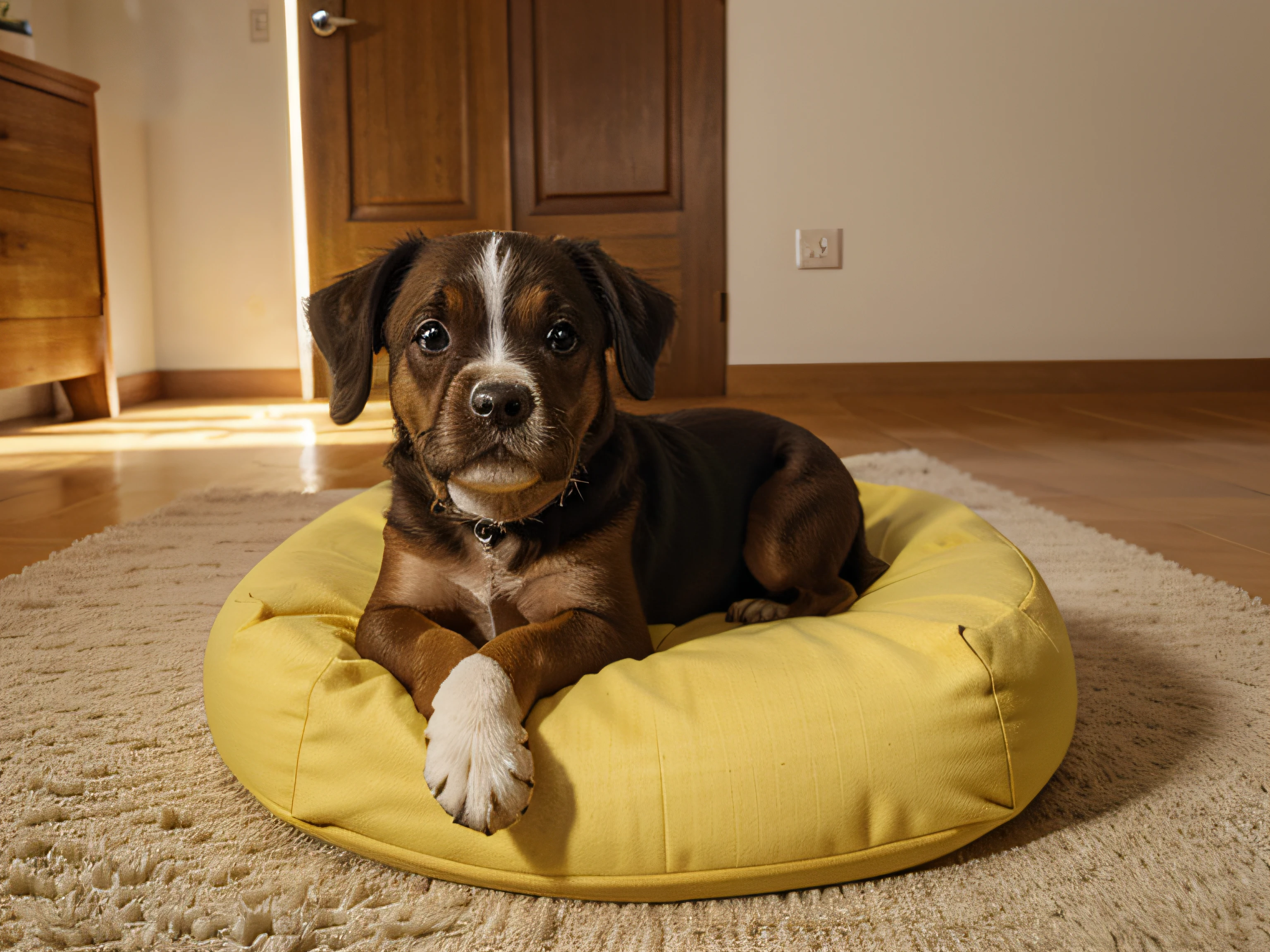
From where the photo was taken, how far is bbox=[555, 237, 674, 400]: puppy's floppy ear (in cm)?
175

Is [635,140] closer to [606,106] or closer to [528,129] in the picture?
[606,106]

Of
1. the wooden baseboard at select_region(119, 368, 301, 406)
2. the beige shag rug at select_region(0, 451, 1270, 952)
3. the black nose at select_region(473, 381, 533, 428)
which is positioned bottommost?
the beige shag rug at select_region(0, 451, 1270, 952)

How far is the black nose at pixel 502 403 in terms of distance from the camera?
144cm

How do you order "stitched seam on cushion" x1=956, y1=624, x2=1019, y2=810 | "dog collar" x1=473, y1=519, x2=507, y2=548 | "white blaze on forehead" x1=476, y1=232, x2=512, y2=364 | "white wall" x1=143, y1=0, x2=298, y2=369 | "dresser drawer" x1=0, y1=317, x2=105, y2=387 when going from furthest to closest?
"white wall" x1=143, y1=0, x2=298, y2=369, "dresser drawer" x1=0, y1=317, x2=105, y2=387, "dog collar" x1=473, y1=519, x2=507, y2=548, "white blaze on forehead" x1=476, y1=232, x2=512, y2=364, "stitched seam on cushion" x1=956, y1=624, x2=1019, y2=810

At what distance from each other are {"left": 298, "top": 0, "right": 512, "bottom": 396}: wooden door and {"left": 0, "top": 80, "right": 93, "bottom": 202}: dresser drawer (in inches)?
50.3

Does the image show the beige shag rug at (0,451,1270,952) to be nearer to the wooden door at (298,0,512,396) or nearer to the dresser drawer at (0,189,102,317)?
the dresser drawer at (0,189,102,317)

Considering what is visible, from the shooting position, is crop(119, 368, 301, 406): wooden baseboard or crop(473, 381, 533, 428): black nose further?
crop(119, 368, 301, 406): wooden baseboard

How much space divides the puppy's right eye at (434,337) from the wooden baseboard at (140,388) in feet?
18.0

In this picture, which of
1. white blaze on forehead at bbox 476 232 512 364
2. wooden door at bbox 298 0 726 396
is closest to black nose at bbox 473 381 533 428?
white blaze on forehead at bbox 476 232 512 364

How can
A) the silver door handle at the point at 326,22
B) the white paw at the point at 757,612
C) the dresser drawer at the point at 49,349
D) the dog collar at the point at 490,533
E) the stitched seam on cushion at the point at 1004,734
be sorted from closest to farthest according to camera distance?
the stitched seam on cushion at the point at 1004,734 → the dog collar at the point at 490,533 → the white paw at the point at 757,612 → the dresser drawer at the point at 49,349 → the silver door handle at the point at 326,22

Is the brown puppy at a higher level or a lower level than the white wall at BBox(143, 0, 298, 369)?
lower

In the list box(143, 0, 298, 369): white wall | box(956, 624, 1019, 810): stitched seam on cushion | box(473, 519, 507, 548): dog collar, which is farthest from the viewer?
box(143, 0, 298, 369): white wall

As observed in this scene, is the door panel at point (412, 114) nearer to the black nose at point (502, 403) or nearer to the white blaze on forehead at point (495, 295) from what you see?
the white blaze on forehead at point (495, 295)

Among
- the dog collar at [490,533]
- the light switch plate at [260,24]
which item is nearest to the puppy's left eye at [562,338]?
the dog collar at [490,533]
